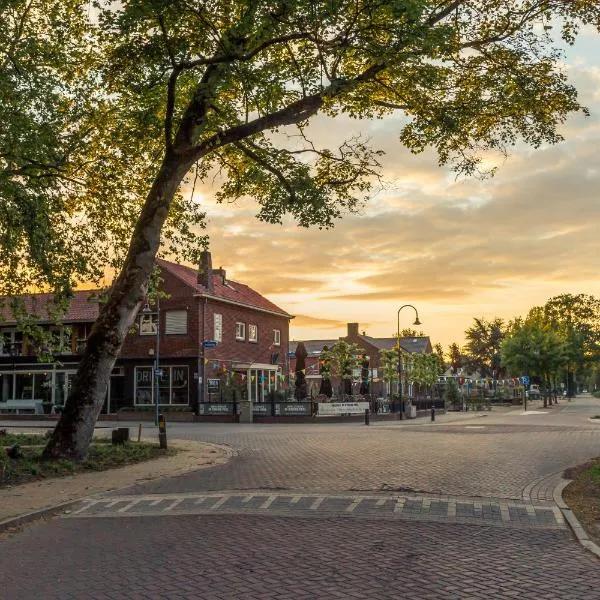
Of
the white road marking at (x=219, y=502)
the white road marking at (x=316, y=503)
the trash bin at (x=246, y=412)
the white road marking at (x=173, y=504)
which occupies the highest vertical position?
the white road marking at (x=316, y=503)

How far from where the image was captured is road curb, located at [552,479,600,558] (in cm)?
780

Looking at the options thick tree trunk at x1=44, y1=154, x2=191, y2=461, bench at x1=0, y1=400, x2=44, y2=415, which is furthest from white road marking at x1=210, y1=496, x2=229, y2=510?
bench at x1=0, y1=400, x2=44, y2=415

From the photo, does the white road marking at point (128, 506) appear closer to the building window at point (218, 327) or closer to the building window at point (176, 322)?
the building window at point (176, 322)

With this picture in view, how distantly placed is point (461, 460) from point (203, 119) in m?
9.66

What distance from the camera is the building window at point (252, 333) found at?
49.6m

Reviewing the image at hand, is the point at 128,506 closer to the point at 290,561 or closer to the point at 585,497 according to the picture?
the point at 290,561

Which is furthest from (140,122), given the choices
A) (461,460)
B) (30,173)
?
(461,460)

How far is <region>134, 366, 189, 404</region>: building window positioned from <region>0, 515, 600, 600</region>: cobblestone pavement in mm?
33977

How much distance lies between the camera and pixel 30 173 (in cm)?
1680

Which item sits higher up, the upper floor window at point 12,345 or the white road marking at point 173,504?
the upper floor window at point 12,345

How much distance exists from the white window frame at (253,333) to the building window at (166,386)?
23.4 feet

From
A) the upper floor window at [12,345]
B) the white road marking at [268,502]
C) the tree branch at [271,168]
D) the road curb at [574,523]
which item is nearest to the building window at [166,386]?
the upper floor window at [12,345]

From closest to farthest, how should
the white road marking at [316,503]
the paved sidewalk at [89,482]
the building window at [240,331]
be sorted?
1. the white road marking at [316,503]
2. the paved sidewalk at [89,482]
3. the building window at [240,331]

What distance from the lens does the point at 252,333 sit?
50000mm
